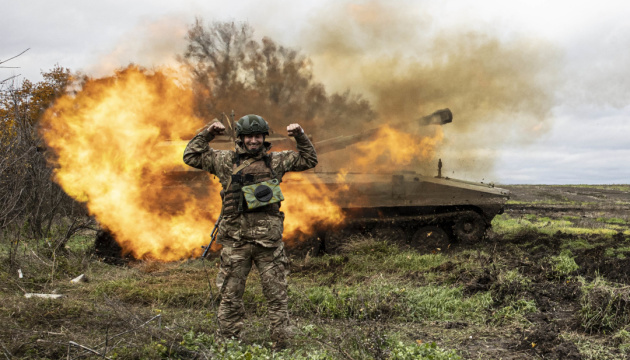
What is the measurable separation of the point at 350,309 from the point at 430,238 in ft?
20.7

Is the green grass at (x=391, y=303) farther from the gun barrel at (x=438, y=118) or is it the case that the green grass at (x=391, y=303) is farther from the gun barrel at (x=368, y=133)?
the gun barrel at (x=438, y=118)

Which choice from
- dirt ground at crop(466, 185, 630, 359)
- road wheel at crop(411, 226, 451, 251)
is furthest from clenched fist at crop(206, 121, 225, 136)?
road wheel at crop(411, 226, 451, 251)

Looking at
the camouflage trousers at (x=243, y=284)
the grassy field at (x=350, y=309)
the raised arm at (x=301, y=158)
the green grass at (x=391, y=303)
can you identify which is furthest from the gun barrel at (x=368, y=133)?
the camouflage trousers at (x=243, y=284)

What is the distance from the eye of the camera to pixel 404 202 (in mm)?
11227

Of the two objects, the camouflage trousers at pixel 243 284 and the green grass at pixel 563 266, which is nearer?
the camouflage trousers at pixel 243 284

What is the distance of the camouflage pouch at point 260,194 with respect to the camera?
4516 mm

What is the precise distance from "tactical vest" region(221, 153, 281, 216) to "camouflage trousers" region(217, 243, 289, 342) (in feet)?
1.22

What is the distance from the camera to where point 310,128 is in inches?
737

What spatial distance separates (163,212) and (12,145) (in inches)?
127

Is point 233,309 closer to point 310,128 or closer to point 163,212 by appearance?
point 163,212

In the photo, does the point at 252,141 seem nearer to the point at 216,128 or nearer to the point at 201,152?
the point at 216,128

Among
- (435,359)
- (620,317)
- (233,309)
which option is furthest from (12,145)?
(620,317)

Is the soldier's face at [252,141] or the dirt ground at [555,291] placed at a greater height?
the soldier's face at [252,141]

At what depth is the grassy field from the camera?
4.18m
